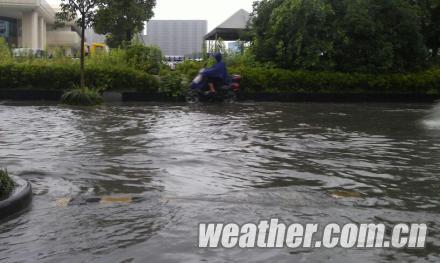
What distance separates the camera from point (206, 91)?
61.4ft

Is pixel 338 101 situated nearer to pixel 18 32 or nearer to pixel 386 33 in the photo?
pixel 386 33

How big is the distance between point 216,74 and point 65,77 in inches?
217

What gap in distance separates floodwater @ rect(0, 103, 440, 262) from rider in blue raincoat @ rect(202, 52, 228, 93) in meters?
5.44

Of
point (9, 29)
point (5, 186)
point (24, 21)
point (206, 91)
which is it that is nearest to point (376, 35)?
point (206, 91)

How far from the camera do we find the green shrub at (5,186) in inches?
209

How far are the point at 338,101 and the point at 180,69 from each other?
621cm

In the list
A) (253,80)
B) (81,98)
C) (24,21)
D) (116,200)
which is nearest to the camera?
(116,200)

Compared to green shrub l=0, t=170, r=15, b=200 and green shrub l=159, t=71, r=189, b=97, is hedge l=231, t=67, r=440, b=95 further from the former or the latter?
green shrub l=0, t=170, r=15, b=200

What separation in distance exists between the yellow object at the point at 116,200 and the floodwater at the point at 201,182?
8cm

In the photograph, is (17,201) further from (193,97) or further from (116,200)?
(193,97)

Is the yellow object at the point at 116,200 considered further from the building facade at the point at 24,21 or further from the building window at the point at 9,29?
the building window at the point at 9,29

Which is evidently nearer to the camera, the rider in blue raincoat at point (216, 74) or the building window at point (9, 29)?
the rider in blue raincoat at point (216, 74)

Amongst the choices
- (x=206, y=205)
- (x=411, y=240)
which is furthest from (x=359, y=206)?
(x=206, y=205)

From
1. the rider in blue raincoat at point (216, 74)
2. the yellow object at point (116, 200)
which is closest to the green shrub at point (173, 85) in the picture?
the rider in blue raincoat at point (216, 74)
